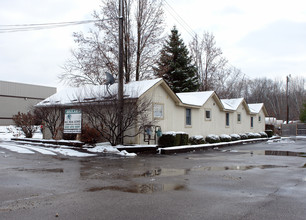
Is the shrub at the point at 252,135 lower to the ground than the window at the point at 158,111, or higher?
lower

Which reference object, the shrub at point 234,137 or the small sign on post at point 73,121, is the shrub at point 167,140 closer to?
the small sign on post at point 73,121

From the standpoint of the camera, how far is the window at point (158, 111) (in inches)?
759

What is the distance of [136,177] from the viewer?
9.35m

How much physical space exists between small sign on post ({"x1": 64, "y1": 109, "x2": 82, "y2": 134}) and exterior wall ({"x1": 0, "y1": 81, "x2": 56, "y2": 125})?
34.4 m

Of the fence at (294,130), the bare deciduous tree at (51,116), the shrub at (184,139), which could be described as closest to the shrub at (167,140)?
the shrub at (184,139)

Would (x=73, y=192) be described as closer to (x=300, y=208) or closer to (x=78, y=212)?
(x=78, y=212)

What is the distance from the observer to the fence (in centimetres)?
4084

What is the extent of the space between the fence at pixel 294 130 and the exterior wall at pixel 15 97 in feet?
129

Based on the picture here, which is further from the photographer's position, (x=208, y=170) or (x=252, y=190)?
(x=208, y=170)

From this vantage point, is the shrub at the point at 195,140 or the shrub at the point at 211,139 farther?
the shrub at the point at 211,139

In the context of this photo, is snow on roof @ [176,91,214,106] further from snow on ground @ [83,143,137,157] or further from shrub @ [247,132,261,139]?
shrub @ [247,132,261,139]

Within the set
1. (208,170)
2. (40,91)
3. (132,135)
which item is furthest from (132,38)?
(40,91)

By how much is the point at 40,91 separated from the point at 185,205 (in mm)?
56638

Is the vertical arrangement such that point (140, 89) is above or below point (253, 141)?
above
